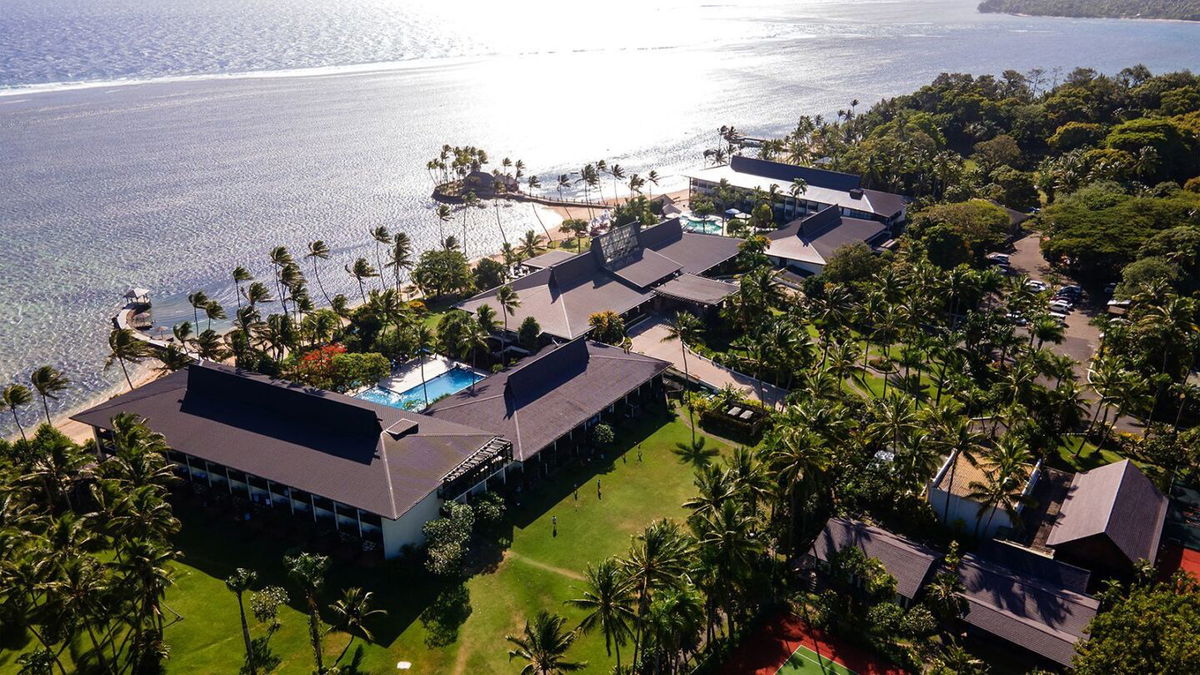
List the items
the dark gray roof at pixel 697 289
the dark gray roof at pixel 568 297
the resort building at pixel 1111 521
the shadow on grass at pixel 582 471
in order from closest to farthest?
the resort building at pixel 1111 521
the shadow on grass at pixel 582 471
the dark gray roof at pixel 568 297
the dark gray roof at pixel 697 289

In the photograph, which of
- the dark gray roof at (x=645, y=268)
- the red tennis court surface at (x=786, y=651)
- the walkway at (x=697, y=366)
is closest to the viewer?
the red tennis court surface at (x=786, y=651)

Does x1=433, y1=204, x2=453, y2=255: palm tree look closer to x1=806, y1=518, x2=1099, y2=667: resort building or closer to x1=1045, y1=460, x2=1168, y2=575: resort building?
x1=806, y1=518, x2=1099, y2=667: resort building

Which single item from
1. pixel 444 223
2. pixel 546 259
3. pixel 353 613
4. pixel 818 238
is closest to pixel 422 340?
pixel 546 259

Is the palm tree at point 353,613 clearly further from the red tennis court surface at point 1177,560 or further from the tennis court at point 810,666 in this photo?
the red tennis court surface at point 1177,560

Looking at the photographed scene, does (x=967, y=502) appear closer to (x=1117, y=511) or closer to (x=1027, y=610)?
(x=1117, y=511)

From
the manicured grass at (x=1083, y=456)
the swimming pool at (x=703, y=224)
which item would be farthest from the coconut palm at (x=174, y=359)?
the manicured grass at (x=1083, y=456)

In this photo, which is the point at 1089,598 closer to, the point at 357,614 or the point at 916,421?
the point at 916,421

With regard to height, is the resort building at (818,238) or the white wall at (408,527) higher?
the white wall at (408,527)
